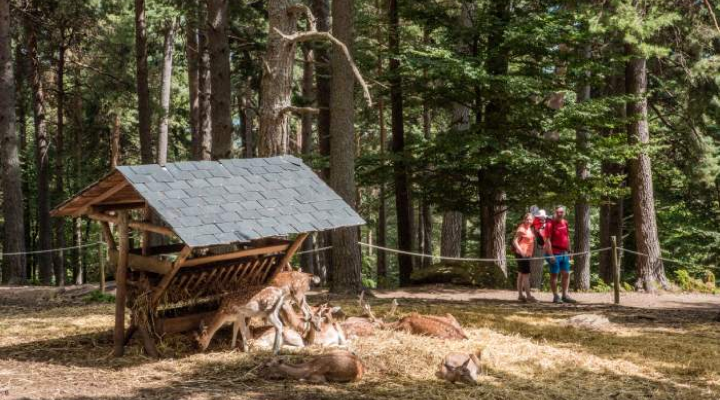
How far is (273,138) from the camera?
454 inches

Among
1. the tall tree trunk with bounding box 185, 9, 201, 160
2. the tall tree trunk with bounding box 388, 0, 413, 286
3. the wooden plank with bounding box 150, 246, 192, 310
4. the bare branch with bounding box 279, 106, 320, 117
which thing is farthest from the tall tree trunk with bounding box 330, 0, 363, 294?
the tall tree trunk with bounding box 185, 9, 201, 160

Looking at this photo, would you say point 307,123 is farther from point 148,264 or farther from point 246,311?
point 246,311

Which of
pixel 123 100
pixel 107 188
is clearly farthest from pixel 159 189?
pixel 123 100

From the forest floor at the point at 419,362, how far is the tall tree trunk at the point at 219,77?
3.84 meters

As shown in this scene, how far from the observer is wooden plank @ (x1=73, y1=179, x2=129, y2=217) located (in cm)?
849

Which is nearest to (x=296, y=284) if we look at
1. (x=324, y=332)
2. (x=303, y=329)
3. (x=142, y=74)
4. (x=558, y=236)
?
(x=303, y=329)

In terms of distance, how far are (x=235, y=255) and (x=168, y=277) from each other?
87 cm

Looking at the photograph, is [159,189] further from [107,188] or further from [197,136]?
[197,136]

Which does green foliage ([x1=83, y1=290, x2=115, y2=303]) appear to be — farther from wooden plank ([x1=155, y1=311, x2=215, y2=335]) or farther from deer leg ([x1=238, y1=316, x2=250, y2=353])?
deer leg ([x1=238, y1=316, x2=250, y2=353])

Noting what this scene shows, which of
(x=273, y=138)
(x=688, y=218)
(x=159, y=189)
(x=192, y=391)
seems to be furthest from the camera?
(x=688, y=218)

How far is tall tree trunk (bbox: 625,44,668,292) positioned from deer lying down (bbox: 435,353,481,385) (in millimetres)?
10149

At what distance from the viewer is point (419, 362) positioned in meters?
8.18

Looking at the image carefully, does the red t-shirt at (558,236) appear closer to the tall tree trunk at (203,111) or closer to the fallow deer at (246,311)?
the fallow deer at (246,311)

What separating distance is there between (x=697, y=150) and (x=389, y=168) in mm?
9373
